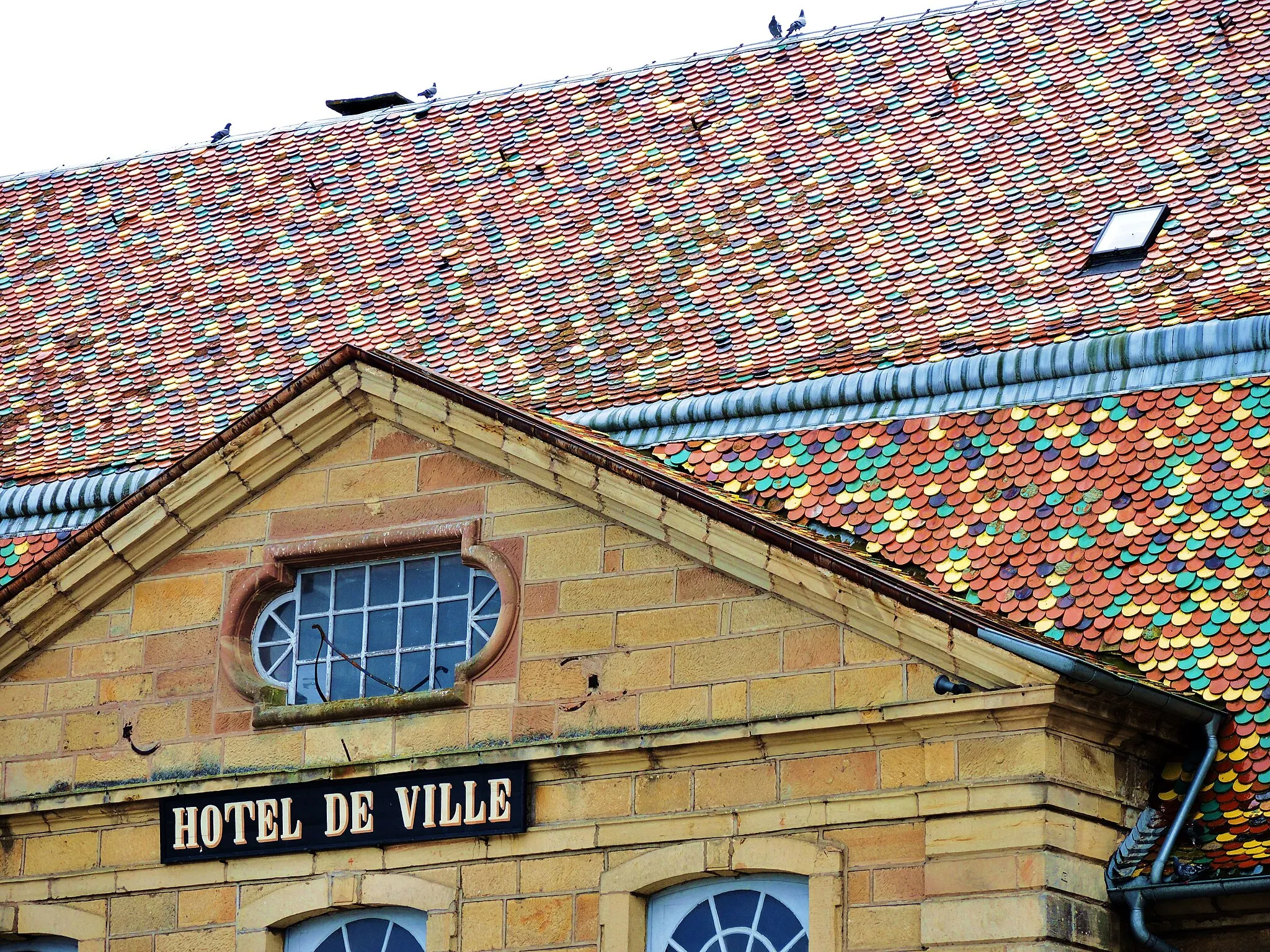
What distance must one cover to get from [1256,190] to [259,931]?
31.6 ft

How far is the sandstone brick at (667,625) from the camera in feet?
55.7

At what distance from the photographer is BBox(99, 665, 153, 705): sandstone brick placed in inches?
731

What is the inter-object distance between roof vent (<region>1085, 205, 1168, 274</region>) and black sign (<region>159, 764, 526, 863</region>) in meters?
6.51

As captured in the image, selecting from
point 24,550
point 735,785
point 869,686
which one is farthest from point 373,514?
A: point 24,550

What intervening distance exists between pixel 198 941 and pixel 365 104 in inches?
505

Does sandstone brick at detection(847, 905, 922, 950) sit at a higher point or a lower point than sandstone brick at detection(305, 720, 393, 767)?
lower

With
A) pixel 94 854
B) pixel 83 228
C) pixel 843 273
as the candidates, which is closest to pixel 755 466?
pixel 843 273

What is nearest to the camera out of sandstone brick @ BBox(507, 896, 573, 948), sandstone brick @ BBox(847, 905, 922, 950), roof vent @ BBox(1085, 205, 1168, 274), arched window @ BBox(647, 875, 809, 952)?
sandstone brick @ BBox(847, 905, 922, 950)

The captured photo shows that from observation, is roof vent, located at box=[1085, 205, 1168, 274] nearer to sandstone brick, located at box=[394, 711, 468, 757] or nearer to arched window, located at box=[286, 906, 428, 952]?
sandstone brick, located at box=[394, 711, 468, 757]

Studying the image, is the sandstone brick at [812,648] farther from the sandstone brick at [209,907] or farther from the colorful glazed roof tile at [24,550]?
the colorful glazed roof tile at [24,550]

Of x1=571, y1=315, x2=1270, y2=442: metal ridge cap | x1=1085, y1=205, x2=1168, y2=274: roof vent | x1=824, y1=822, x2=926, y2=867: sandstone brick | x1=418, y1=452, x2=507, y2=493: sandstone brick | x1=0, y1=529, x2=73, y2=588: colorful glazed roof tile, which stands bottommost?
x1=824, y1=822, x2=926, y2=867: sandstone brick

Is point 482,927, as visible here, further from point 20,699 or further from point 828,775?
point 20,699

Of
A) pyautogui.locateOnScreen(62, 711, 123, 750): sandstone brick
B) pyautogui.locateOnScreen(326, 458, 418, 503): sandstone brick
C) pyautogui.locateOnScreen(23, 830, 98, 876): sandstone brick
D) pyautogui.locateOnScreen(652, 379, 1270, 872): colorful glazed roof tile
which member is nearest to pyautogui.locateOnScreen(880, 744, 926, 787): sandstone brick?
pyautogui.locateOnScreen(652, 379, 1270, 872): colorful glazed roof tile

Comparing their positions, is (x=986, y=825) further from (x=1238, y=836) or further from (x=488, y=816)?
(x=488, y=816)
